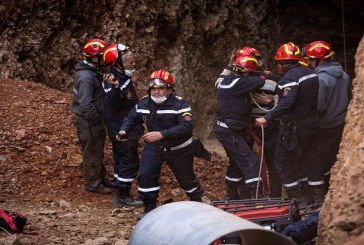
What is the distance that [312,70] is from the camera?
8367 millimetres

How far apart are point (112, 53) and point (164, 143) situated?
1.37 metres

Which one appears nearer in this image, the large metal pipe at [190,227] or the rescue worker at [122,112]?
the large metal pipe at [190,227]

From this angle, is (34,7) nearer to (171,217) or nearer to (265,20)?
(265,20)

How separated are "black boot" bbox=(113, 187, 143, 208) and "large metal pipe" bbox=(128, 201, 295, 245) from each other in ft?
11.8

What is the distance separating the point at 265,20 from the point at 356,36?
2.84 metres

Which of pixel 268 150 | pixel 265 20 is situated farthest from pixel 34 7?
pixel 265 20

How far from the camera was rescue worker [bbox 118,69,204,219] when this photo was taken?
766 centimetres

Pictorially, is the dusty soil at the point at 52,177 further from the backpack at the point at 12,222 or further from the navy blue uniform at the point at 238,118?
the navy blue uniform at the point at 238,118

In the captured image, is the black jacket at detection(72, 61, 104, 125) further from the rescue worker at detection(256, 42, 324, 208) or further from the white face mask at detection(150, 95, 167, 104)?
the rescue worker at detection(256, 42, 324, 208)

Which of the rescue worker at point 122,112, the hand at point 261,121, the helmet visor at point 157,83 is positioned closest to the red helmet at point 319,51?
the hand at point 261,121

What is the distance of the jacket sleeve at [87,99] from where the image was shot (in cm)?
838

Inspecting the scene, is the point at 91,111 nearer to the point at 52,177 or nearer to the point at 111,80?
the point at 111,80

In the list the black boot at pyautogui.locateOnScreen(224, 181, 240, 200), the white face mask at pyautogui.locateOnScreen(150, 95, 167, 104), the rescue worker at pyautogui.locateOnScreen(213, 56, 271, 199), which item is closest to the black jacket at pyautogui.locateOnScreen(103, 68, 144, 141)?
the white face mask at pyautogui.locateOnScreen(150, 95, 167, 104)

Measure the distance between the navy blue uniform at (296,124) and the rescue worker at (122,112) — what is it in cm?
173
